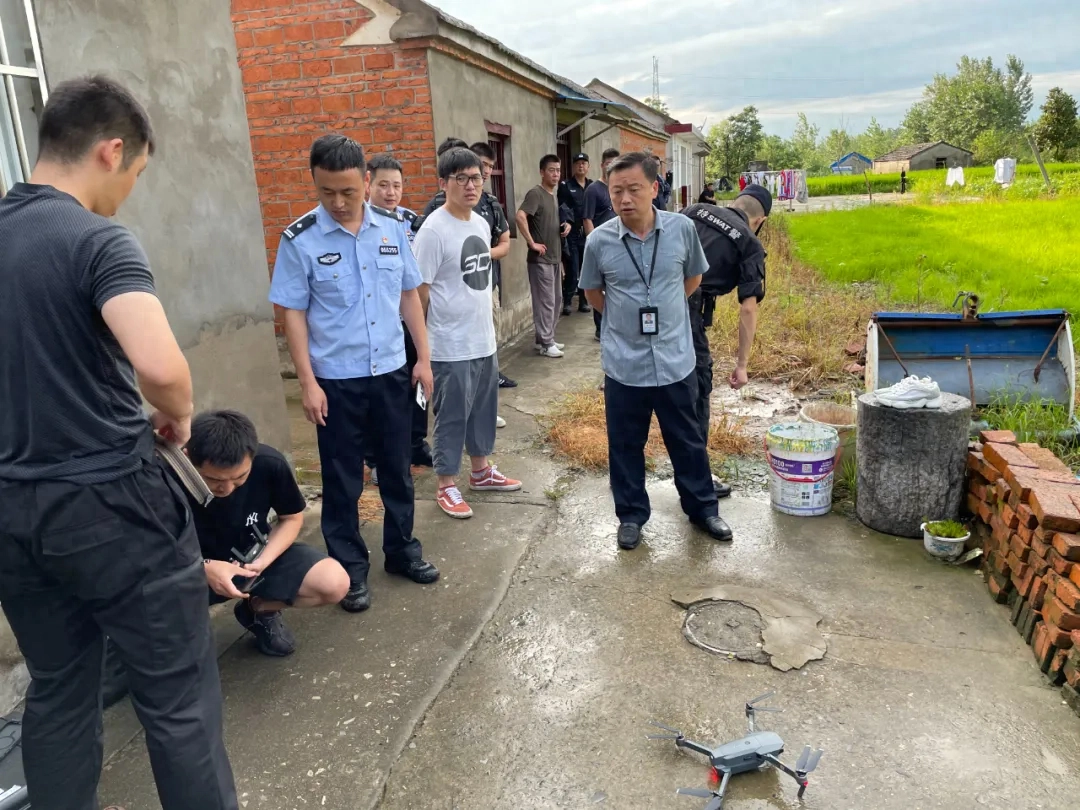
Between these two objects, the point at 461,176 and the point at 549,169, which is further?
the point at 549,169

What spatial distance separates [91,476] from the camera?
5.45 ft

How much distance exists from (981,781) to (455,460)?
2768 mm

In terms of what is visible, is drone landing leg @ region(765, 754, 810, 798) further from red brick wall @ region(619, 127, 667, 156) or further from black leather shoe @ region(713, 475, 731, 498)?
red brick wall @ region(619, 127, 667, 156)

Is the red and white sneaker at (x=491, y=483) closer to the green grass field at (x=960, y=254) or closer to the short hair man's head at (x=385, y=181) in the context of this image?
the short hair man's head at (x=385, y=181)

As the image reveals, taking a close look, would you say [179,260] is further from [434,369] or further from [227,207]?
[434,369]

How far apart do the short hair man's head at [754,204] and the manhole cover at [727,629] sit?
2.20 meters

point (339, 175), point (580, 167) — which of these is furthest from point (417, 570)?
point (580, 167)

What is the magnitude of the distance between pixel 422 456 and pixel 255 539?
2.27 metres

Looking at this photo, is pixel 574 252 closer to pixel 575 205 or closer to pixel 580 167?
pixel 575 205

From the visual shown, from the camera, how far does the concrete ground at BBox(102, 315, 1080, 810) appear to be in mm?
2262

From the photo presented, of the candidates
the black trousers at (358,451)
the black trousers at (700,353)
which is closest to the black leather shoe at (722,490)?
the black trousers at (700,353)

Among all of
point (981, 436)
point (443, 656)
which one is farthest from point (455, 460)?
point (981, 436)

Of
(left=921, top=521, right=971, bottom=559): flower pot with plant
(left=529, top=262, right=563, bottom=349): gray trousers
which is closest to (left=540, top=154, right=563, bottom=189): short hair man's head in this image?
(left=529, top=262, right=563, bottom=349): gray trousers

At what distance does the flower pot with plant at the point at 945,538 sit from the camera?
3535 mm
